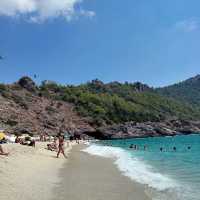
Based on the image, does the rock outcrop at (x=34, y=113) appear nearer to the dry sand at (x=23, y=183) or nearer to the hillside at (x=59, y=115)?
the hillside at (x=59, y=115)

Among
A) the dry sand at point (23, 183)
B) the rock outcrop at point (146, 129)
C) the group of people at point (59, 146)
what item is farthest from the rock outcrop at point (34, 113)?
the dry sand at point (23, 183)

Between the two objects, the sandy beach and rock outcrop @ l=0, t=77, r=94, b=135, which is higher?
rock outcrop @ l=0, t=77, r=94, b=135

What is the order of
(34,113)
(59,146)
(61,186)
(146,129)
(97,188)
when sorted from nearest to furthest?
(97,188) < (61,186) < (59,146) < (34,113) < (146,129)

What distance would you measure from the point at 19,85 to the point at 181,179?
172 metres

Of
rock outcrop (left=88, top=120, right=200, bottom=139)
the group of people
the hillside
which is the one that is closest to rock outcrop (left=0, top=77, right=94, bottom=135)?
the hillside

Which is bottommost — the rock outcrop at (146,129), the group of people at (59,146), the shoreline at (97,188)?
the shoreline at (97,188)

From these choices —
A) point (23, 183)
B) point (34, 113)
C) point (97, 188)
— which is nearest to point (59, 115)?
point (34, 113)

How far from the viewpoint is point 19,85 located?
18862 cm

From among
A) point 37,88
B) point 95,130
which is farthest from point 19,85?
point 95,130

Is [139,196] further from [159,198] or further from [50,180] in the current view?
[50,180]

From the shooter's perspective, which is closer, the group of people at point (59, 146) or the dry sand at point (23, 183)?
the dry sand at point (23, 183)

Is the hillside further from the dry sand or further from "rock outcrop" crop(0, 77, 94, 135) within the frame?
the dry sand

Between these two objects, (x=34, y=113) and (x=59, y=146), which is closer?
(x=59, y=146)

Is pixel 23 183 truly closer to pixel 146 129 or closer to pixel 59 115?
pixel 59 115
